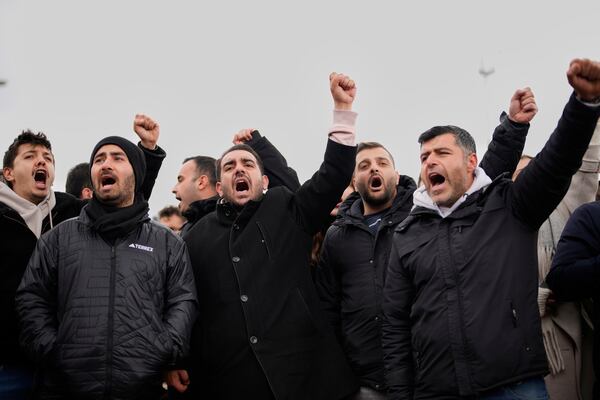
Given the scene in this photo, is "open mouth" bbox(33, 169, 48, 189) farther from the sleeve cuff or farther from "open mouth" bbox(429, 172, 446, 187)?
"open mouth" bbox(429, 172, 446, 187)

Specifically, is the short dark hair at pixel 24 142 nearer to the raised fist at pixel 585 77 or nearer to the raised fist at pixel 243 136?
the raised fist at pixel 243 136

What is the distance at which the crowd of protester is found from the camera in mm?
3248

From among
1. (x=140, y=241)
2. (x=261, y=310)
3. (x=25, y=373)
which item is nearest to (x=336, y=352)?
(x=261, y=310)

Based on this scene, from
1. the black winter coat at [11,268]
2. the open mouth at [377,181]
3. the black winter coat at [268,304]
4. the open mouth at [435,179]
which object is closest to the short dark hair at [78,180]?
the black winter coat at [11,268]

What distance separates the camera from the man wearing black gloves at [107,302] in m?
3.44

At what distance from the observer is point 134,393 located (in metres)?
3.44

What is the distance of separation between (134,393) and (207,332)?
0.70 m

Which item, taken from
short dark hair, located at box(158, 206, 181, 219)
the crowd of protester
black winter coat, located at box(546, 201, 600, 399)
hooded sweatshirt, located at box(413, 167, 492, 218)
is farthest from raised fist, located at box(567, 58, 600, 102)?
short dark hair, located at box(158, 206, 181, 219)

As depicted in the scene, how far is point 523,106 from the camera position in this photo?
395cm

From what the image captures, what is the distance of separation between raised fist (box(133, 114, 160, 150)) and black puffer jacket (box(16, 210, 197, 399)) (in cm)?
110

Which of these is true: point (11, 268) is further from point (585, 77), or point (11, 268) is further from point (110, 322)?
point (585, 77)

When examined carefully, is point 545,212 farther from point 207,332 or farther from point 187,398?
point 187,398

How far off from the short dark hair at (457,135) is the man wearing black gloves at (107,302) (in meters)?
1.73

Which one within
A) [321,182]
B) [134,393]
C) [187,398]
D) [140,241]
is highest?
[321,182]
